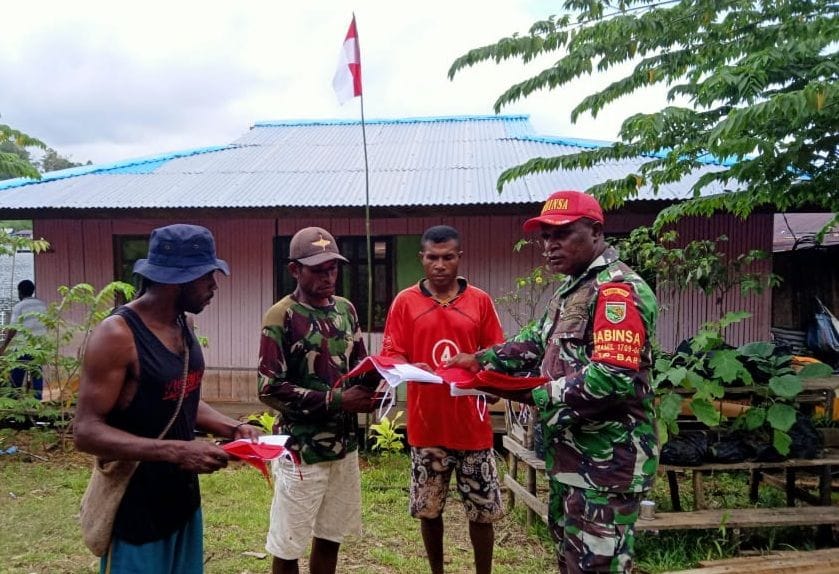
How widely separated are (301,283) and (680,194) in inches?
221

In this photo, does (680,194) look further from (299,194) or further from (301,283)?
(301,283)

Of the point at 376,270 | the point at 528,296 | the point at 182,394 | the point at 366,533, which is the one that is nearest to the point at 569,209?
the point at 182,394

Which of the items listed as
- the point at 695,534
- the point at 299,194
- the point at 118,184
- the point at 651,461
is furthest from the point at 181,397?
the point at 118,184

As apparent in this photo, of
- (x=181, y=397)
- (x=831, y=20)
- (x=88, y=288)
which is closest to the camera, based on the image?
(x=181, y=397)

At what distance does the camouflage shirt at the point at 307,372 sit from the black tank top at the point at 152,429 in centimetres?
63

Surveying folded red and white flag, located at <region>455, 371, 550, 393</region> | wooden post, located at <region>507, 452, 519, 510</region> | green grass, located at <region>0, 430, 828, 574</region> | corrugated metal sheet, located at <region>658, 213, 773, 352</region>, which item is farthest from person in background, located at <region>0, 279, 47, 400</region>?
corrugated metal sheet, located at <region>658, 213, 773, 352</region>

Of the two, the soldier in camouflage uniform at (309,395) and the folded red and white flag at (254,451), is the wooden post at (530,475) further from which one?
the folded red and white flag at (254,451)

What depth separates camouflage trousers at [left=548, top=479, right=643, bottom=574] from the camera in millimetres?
2275

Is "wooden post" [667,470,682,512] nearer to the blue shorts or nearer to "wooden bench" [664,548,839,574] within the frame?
"wooden bench" [664,548,839,574]

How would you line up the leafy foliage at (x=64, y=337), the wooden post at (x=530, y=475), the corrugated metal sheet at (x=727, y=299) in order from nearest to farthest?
1. the wooden post at (x=530, y=475)
2. the leafy foliage at (x=64, y=337)
3. the corrugated metal sheet at (x=727, y=299)

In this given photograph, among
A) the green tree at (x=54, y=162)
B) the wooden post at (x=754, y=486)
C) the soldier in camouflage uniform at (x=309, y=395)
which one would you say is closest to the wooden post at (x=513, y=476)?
the wooden post at (x=754, y=486)

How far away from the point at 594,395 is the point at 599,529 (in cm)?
56

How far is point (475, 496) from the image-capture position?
327 cm

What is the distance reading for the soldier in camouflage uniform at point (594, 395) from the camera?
2.16 metres
